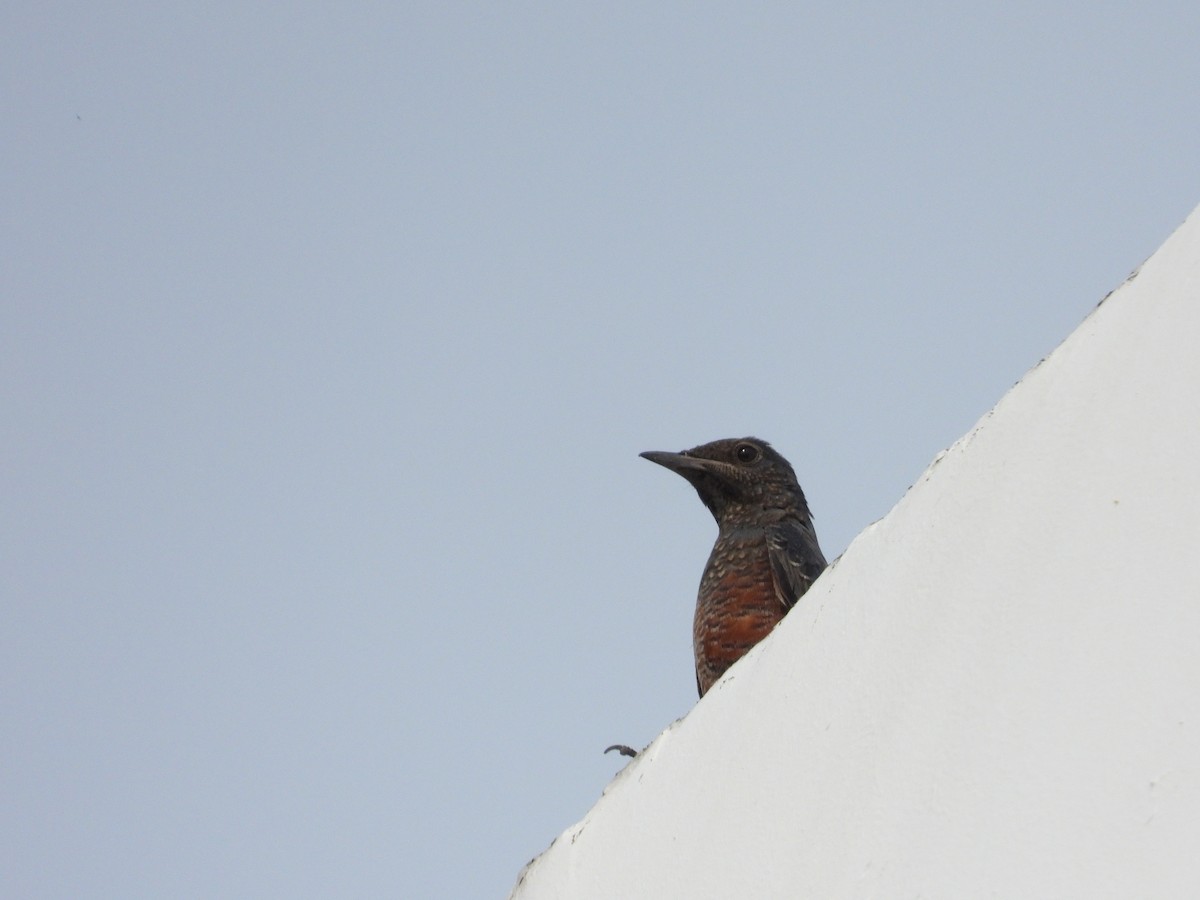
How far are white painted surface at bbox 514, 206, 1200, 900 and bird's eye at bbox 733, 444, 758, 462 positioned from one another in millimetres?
3342

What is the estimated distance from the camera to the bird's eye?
21.0 ft

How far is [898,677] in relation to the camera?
2.57 metres

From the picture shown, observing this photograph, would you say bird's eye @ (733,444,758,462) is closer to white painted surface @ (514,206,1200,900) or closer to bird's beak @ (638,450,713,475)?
bird's beak @ (638,450,713,475)

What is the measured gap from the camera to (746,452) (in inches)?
253

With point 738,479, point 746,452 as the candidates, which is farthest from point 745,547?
point 746,452

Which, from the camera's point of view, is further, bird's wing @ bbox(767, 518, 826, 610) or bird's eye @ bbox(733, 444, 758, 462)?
bird's eye @ bbox(733, 444, 758, 462)

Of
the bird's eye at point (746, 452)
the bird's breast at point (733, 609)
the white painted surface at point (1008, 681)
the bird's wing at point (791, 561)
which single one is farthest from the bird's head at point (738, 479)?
the white painted surface at point (1008, 681)

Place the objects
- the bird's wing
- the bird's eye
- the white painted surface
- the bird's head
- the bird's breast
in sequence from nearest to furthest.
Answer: the white painted surface < the bird's breast < the bird's wing < the bird's head < the bird's eye

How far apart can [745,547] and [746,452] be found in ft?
2.22

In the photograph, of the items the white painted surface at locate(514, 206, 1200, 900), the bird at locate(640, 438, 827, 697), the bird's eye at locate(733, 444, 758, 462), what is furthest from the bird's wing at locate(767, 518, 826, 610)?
the white painted surface at locate(514, 206, 1200, 900)

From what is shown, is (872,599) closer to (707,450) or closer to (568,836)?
(568,836)

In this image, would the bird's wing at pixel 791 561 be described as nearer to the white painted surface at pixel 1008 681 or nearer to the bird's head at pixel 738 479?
the bird's head at pixel 738 479

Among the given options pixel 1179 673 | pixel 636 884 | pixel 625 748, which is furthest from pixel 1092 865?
pixel 625 748

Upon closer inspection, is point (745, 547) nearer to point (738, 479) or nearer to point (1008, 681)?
point (738, 479)
